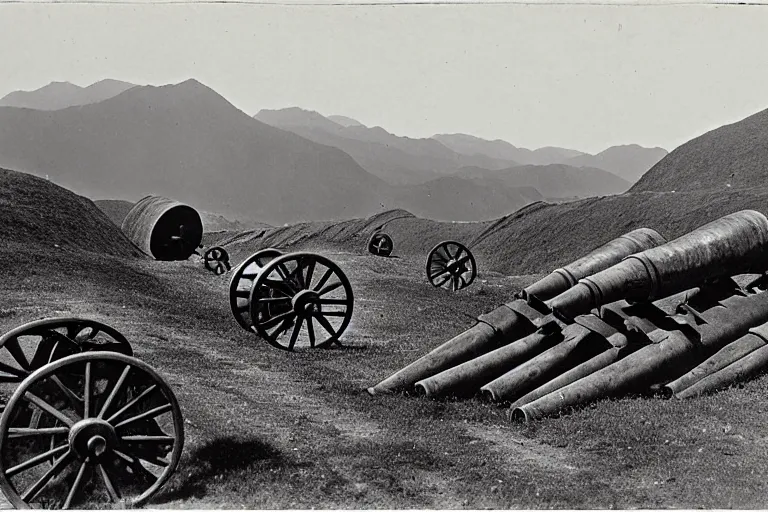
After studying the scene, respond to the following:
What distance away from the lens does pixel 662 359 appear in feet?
31.9

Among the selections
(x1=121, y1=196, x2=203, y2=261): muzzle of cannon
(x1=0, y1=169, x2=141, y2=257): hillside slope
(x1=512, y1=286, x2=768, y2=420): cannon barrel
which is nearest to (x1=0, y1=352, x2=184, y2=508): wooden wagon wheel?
(x1=512, y1=286, x2=768, y2=420): cannon barrel

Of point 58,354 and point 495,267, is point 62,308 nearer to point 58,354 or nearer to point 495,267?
point 58,354

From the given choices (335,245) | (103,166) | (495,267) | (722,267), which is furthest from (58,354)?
(103,166)

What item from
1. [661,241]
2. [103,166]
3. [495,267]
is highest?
[103,166]

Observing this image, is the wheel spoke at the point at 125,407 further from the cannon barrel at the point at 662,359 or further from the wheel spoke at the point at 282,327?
the wheel spoke at the point at 282,327

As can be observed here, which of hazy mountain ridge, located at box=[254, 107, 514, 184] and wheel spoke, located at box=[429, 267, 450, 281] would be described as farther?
hazy mountain ridge, located at box=[254, 107, 514, 184]

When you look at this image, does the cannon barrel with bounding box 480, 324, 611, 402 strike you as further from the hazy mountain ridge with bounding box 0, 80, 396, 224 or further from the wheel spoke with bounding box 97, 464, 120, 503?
the hazy mountain ridge with bounding box 0, 80, 396, 224

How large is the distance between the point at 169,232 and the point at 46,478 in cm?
2804

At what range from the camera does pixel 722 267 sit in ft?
36.6

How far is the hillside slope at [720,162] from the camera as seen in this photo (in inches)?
1559

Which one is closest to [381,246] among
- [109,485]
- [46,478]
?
[109,485]

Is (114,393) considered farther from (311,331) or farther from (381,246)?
(381,246)

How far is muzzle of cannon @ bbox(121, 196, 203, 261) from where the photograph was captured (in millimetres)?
32125

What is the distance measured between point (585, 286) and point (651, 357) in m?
1.33
